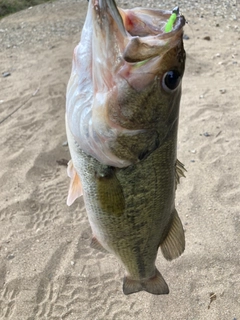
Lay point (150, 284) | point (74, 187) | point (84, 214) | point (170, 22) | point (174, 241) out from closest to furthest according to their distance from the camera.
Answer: point (170, 22), point (74, 187), point (174, 241), point (150, 284), point (84, 214)

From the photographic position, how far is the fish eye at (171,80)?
1419 millimetres

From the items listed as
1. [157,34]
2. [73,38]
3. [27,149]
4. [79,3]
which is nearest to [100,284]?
[27,149]

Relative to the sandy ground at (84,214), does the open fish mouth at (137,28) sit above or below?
above

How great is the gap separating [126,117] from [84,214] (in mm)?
2378

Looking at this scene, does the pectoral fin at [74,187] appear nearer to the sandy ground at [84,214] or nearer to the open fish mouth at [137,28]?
the open fish mouth at [137,28]

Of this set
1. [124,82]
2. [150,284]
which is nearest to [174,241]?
[150,284]

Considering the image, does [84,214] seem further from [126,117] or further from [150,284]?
[126,117]

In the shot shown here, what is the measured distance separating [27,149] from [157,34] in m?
3.35

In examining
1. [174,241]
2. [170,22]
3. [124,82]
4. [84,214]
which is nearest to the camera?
[170,22]

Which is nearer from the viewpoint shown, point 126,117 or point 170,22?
point 170,22

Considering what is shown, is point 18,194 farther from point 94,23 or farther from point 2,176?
point 94,23

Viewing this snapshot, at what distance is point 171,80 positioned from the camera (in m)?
1.43

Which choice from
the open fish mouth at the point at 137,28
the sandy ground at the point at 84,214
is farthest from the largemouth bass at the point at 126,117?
the sandy ground at the point at 84,214

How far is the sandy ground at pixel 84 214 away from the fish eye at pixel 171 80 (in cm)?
201
